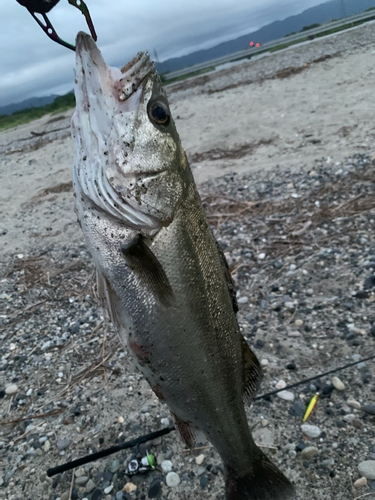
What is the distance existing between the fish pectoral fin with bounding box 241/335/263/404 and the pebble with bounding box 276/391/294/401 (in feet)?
4.09

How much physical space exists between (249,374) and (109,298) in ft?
3.15

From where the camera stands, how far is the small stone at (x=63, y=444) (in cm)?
311

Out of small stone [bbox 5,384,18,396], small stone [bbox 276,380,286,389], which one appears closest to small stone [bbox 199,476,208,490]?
small stone [bbox 276,380,286,389]

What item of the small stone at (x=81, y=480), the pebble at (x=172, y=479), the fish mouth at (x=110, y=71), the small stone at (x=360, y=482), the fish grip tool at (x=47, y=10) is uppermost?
the fish grip tool at (x=47, y=10)

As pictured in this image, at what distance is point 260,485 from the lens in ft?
6.85

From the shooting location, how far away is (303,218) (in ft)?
18.9

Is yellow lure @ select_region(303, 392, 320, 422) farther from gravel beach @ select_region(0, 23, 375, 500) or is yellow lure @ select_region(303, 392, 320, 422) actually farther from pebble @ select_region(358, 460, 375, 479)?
pebble @ select_region(358, 460, 375, 479)

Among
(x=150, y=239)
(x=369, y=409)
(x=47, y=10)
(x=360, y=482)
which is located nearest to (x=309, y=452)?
(x=360, y=482)

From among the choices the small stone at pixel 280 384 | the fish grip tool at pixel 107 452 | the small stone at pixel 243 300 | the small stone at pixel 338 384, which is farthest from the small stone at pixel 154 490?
the small stone at pixel 243 300

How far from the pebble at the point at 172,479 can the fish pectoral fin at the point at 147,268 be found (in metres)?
1.76

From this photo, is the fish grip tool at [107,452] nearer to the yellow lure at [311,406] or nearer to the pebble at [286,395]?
the pebble at [286,395]

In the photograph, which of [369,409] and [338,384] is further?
[338,384]

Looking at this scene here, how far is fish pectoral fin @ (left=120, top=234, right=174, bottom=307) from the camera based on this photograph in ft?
5.87

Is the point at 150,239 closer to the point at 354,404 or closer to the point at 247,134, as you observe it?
the point at 354,404
